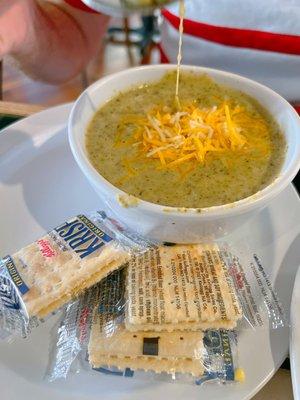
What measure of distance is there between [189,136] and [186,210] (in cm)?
16

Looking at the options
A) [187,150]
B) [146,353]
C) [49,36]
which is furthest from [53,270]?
[49,36]

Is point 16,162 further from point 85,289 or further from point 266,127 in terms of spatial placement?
point 266,127

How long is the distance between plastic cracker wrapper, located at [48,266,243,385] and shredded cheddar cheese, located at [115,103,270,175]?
10.6 inches

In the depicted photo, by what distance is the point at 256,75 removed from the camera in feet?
3.56

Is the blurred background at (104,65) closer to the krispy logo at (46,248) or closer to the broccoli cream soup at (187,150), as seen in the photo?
the broccoli cream soup at (187,150)

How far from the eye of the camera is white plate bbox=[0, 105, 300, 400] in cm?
62

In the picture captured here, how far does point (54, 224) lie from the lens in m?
0.88

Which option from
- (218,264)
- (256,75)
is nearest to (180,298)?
(218,264)

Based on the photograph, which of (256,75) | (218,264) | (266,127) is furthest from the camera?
(256,75)

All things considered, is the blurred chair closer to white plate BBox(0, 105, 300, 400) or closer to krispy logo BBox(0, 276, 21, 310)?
white plate BBox(0, 105, 300, 400)

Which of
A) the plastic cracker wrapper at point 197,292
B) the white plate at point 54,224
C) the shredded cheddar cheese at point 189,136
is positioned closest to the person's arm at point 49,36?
the white plate at point 54,224

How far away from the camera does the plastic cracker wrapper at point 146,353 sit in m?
0.63

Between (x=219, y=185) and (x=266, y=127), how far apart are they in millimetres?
199

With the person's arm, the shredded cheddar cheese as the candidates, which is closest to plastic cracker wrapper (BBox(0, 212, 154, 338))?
the shredded cheddar cheese
